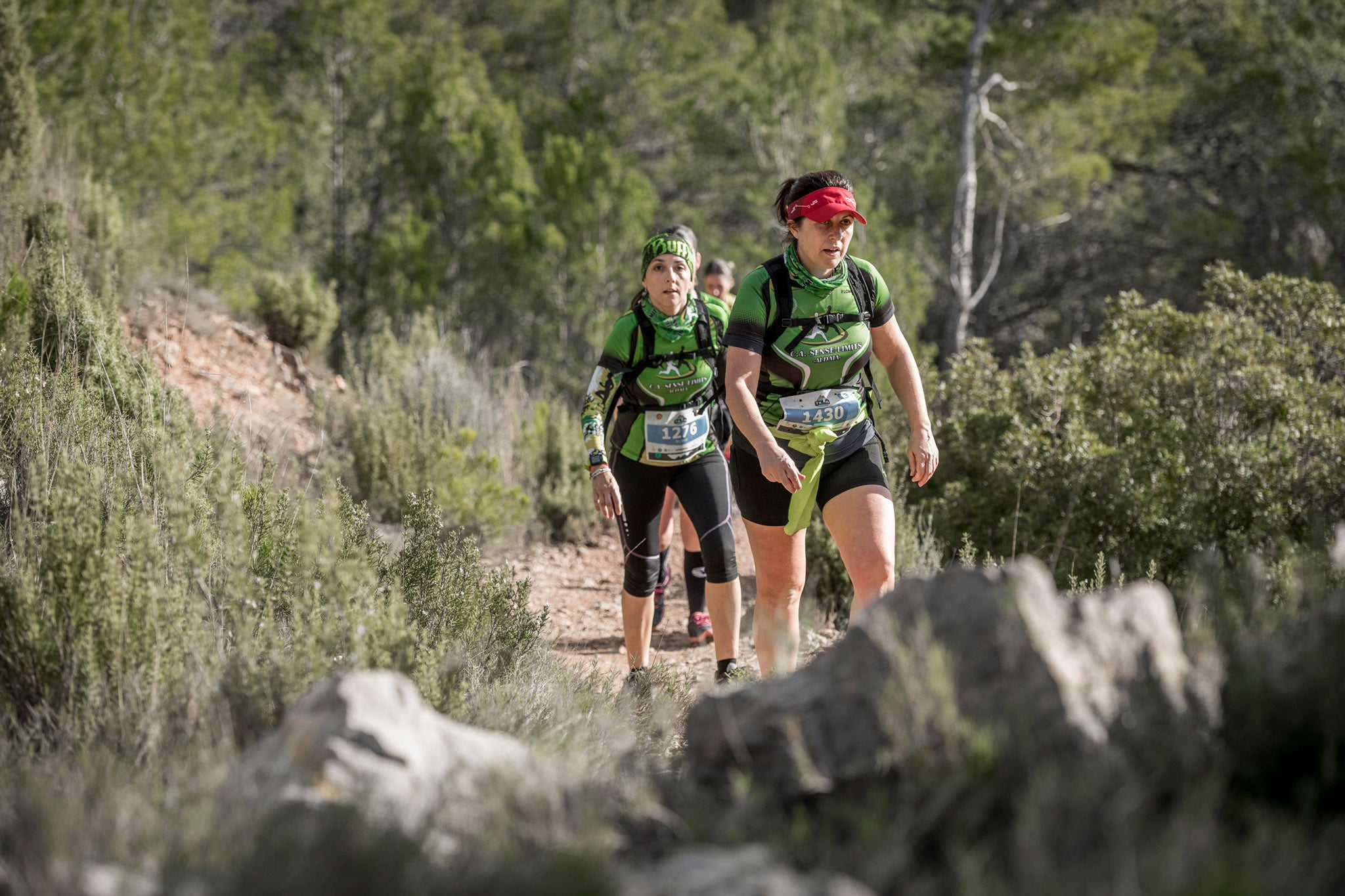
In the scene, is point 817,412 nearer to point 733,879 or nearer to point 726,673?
point 726,673

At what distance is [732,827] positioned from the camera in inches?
67.0

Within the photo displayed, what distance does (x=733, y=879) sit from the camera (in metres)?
1.46

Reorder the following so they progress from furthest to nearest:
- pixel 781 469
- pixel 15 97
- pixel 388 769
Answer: pixel 15 97 → pixel 781 469 → pixel 388 769

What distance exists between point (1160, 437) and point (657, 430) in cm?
329

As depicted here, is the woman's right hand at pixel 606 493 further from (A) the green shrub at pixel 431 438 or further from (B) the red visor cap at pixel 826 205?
(A) the green shrub at pixel 431 438

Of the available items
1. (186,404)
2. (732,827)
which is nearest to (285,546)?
(186,404)

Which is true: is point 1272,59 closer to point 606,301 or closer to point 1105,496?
point 606,301

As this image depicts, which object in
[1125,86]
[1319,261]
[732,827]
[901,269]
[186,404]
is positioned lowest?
[732,827]

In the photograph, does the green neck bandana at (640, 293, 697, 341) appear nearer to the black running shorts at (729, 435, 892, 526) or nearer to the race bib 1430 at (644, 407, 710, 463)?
the race bib 1430 at (644, 407, 710, 463)

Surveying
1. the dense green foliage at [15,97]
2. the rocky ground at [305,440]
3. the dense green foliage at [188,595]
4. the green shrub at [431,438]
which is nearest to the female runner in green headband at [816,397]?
the rocky ground at [305,440]

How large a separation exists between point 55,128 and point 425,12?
8.93 metres

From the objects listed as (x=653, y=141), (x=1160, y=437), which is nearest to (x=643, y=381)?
(x=1160, y=437)

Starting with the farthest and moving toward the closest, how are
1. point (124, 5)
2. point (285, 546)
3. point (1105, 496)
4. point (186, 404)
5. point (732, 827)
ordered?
point (124, 5), point (1105, 496), point (186, 404), point (285, 546), point (732, 827)

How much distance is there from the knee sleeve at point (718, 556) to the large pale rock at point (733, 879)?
2.16 metres
